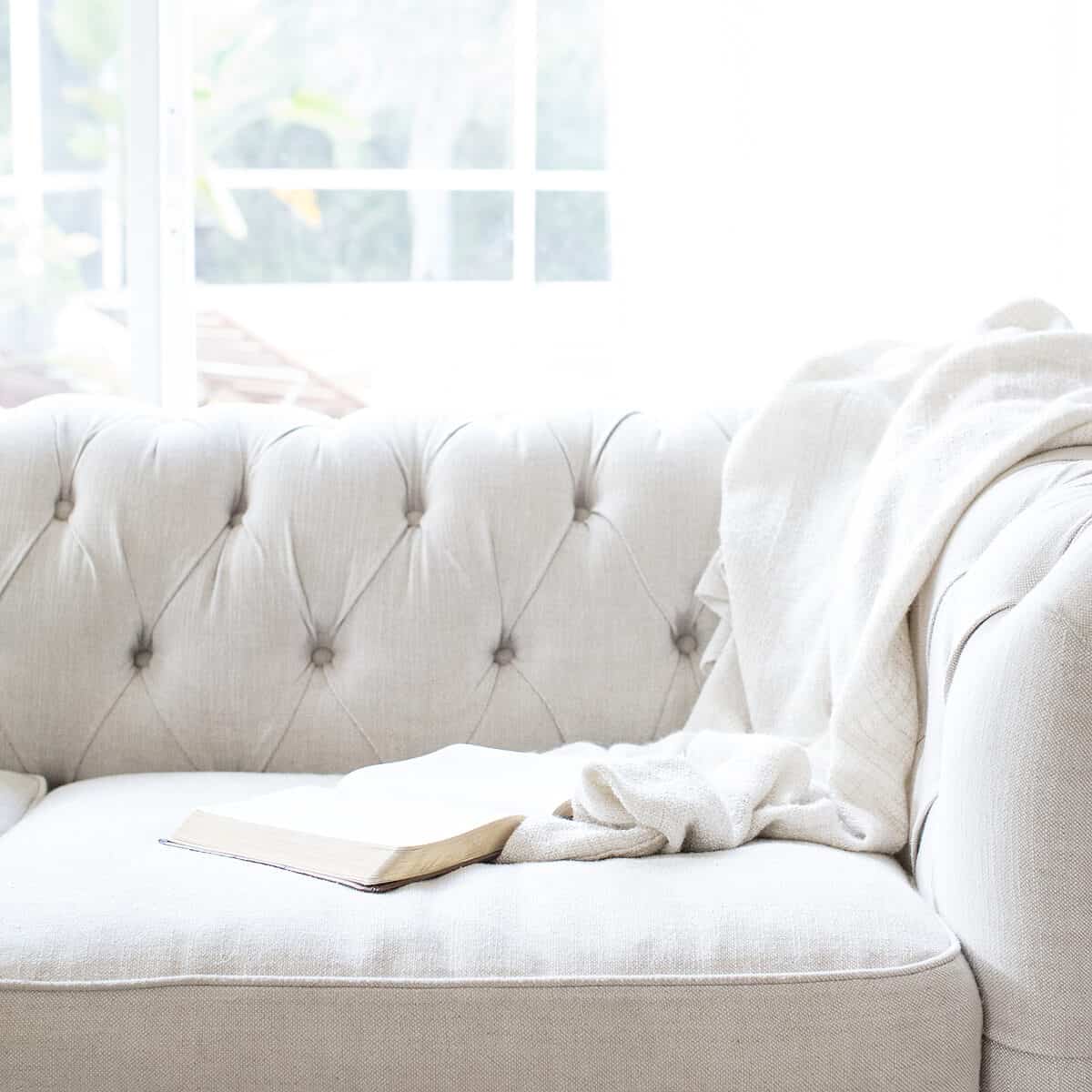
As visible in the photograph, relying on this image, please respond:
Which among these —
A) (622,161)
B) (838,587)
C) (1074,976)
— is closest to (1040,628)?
(1074,976)

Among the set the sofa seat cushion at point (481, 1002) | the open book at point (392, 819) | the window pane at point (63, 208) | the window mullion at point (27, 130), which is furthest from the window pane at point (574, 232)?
the sofa seat cushion at point (481, 1002)

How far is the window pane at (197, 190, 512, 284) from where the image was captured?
281 cm

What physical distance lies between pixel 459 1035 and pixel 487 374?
197 cm

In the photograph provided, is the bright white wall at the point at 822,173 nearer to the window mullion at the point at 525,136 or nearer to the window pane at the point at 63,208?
the window mullion at the point at 525,136

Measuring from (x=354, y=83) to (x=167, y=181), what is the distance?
1.68ft

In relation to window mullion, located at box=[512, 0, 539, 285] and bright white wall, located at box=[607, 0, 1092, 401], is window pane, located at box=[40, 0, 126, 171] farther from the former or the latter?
bright white wall, located at box=[607, 0, 1092, 401]

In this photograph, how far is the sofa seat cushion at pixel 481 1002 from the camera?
0.98 m

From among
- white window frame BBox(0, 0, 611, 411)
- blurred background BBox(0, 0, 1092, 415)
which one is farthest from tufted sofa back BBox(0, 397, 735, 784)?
white window frame BBox(0, 0, 611, 411)

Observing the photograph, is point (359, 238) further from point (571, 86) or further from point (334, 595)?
point (334, 595)

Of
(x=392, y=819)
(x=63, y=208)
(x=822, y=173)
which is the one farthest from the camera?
(x=63, y=208)

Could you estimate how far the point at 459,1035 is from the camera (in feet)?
3.23

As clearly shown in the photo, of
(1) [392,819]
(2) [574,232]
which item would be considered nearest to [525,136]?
(2) [574,232]

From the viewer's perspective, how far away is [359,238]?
283 cm

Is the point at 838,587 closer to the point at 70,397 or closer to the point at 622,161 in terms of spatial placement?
the point at 70,397
